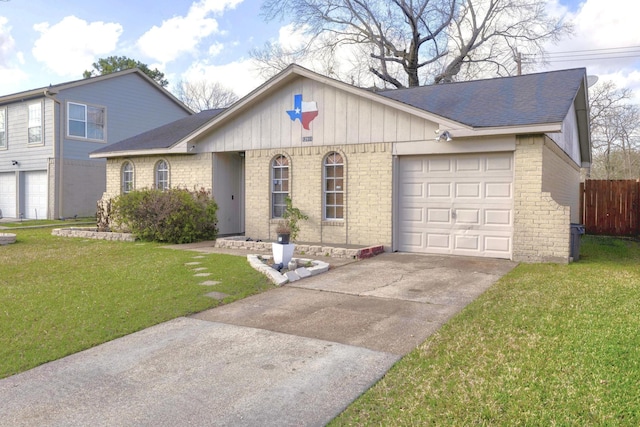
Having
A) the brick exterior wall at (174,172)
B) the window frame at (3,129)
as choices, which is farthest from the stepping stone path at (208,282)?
the window frame at (3,129)

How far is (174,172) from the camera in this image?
14.9 m

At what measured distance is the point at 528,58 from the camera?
93.0 ft

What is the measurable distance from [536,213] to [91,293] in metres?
8.15

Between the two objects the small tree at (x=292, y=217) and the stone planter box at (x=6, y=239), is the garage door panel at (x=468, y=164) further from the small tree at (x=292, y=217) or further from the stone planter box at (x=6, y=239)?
the stone planter box at (x=6, y=239)

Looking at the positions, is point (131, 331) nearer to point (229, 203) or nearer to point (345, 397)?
point (345, 397)

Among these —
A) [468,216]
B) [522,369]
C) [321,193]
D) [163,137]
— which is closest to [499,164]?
[468,216]

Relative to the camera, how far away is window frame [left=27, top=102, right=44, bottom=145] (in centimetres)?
2156

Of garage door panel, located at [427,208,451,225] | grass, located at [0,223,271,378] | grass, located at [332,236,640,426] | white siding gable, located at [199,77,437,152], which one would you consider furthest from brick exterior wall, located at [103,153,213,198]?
grass, located at [332,236,640,426]

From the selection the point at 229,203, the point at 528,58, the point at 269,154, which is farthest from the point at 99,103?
the point at 528,58

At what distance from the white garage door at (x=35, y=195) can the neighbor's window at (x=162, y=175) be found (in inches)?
381

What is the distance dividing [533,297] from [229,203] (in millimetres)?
10252

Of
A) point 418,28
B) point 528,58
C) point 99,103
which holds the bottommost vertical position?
point 99,103

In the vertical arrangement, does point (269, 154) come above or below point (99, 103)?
below

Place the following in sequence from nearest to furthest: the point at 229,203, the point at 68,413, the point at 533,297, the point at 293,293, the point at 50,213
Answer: the point at 68,413 < the point at 533,297 < the point at 293,293 < the point at 229,203 < the point at 50,213
